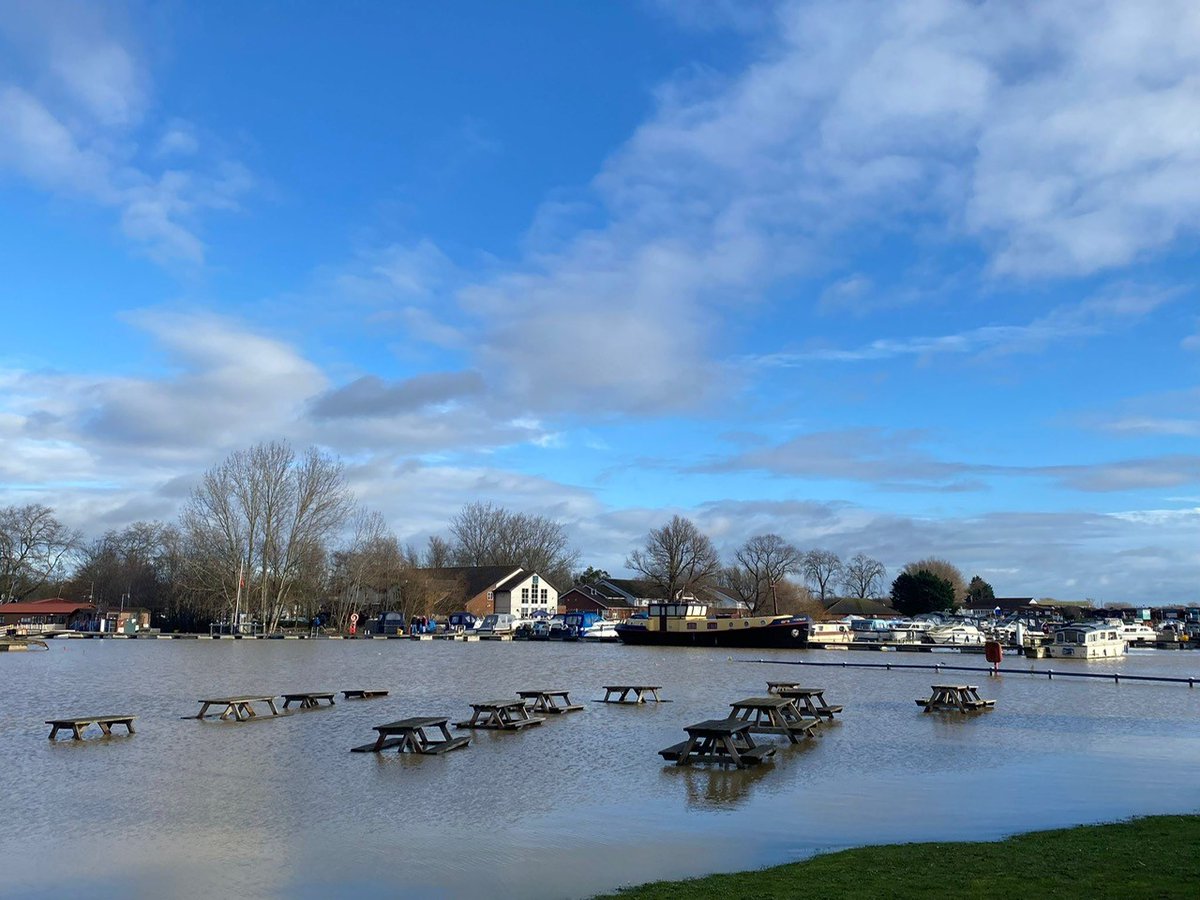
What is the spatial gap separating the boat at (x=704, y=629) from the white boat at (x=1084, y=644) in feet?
50.3

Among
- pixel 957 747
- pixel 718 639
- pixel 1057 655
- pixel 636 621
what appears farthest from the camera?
pixel 636 621

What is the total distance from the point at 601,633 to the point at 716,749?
67036 millimetres

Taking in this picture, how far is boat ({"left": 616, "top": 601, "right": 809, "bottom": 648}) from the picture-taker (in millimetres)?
67125

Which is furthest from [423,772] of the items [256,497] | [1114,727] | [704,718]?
[256,497]

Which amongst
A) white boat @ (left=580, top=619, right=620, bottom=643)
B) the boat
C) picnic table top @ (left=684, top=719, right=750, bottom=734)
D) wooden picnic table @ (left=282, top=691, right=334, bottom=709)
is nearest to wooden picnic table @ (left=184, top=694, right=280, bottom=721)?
wooden picnic table @ (left=282, top=691, right=334, bottom=709)

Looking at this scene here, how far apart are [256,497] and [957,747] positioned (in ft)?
241

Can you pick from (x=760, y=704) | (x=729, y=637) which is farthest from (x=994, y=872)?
(x=729, y=637)

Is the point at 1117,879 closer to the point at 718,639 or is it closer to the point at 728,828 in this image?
the point at 728,828

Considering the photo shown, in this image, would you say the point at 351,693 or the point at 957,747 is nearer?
the point at 957,747

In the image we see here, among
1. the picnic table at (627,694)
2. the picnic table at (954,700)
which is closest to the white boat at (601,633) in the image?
the picnic table at (627,694)

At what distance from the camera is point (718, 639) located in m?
70.4

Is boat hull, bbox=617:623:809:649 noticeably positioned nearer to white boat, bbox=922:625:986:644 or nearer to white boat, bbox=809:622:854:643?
white boat, bbox=809:622:854:643

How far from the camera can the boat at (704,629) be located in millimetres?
67125

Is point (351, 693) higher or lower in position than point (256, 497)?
lower
